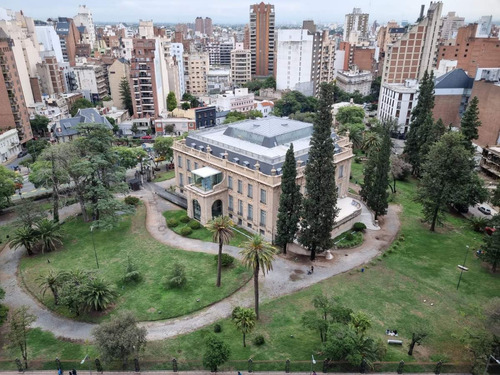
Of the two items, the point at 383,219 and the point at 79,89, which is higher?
the point at 79,89

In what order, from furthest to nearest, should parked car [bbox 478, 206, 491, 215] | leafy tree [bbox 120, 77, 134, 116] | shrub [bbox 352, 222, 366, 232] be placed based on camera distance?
leafy tree [bbox 120, 77, 134, 116] → parked car [bbox 478, 206, 491, 215] → shrub [bbox 352, 222, 366, 232]

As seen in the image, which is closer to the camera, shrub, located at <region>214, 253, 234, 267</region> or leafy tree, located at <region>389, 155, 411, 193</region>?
shrub, located at <region>214, 253, 234, 267</region>

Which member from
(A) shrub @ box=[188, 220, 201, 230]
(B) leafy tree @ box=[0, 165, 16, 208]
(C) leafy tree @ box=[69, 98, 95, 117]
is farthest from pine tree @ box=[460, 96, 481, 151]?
(C) leafy tree @ box=[69, 98, 95, 117]

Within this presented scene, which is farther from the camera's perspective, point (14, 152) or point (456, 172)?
Answer: point (14, 152)

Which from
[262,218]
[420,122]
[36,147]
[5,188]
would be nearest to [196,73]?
[36,147]

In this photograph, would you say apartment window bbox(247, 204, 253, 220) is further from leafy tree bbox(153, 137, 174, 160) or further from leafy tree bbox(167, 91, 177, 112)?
leafy tree bbox(167, 91, 177, 112)

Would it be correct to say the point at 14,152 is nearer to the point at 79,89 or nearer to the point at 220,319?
the point at 79,89

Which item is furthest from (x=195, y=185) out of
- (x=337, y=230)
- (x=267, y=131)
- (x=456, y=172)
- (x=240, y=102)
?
(x=240, y=102)
